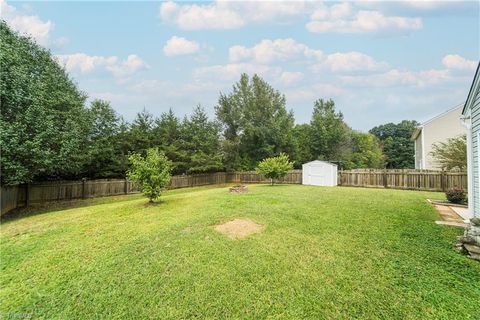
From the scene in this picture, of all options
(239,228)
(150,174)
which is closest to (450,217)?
(239,228)

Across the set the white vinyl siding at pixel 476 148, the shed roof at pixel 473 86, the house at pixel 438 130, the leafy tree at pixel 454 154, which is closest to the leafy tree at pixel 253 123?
the house at pixel 438 130

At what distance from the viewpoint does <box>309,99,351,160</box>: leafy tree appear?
28720mm

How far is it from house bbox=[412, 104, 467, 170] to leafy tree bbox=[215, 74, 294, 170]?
1206cm

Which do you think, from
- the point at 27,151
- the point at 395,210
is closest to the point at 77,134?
the point at 27,151

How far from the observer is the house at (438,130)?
1656 cm

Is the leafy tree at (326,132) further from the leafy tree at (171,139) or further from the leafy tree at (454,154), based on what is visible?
the leafy tree at (171,139)

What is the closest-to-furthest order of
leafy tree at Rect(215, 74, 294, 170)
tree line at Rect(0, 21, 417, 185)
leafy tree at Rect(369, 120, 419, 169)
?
tree line at Rect(0, 21, 417, 185) < leafy tree at Rect(215, 74, 294, 170) < leafy tree at Rect(369, 120, 419, 169)

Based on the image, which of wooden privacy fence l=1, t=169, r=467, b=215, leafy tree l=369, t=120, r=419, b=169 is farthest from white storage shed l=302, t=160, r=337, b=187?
leafy tree l=369, t=120, r=419, b=169

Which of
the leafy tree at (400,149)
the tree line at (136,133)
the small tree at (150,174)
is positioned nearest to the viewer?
the tree line at (136,133)

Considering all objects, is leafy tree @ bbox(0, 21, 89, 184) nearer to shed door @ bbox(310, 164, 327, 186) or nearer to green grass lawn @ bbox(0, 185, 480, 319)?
green grass lawn @ bbox(0, 185, 480, 319)

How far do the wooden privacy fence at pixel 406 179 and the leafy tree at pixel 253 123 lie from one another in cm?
966

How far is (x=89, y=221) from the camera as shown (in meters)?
7.51

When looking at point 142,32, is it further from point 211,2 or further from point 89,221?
point 89,221

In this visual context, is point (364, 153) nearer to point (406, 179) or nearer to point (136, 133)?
point (406, 179)
